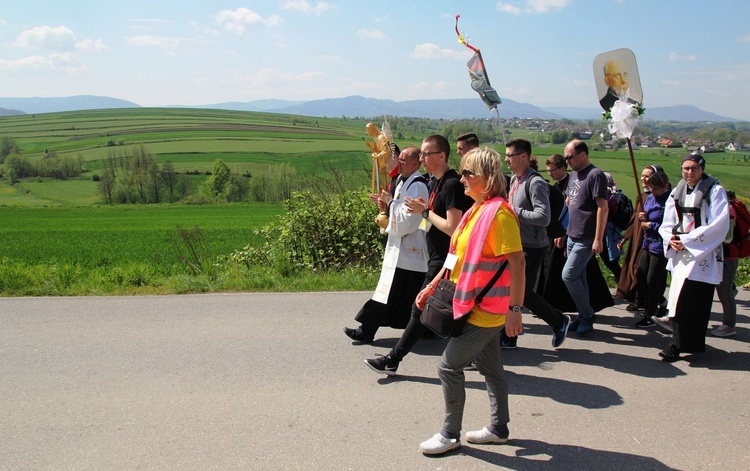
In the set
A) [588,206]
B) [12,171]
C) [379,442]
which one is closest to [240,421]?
[379,442]

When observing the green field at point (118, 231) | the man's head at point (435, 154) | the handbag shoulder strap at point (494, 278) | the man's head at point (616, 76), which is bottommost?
the green field at point (118, 231)

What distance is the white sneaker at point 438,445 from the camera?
3506 millimetres

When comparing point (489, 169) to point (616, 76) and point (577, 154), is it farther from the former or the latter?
point (616, 76)

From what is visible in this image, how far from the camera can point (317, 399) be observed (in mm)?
4320

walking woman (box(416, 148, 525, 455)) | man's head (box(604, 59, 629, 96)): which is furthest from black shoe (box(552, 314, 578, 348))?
man's head (box(604, 59, 629, 96))

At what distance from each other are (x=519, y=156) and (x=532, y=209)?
471 millimetres

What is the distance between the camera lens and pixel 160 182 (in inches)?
2306

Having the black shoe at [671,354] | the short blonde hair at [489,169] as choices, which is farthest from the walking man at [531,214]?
the short blonde hair at [489,169]

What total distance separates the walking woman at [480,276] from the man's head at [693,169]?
251cm

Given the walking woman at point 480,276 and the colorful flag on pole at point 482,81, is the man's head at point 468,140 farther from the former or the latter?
the walking woman at point 480,276

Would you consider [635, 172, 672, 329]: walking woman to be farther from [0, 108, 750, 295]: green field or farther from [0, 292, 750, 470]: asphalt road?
[0, 108, 750, 295]: green field

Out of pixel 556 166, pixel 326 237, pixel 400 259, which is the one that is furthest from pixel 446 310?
pixel 326 237

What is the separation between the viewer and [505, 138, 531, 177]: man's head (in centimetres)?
521

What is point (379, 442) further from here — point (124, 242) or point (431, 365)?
point (124, 242)
